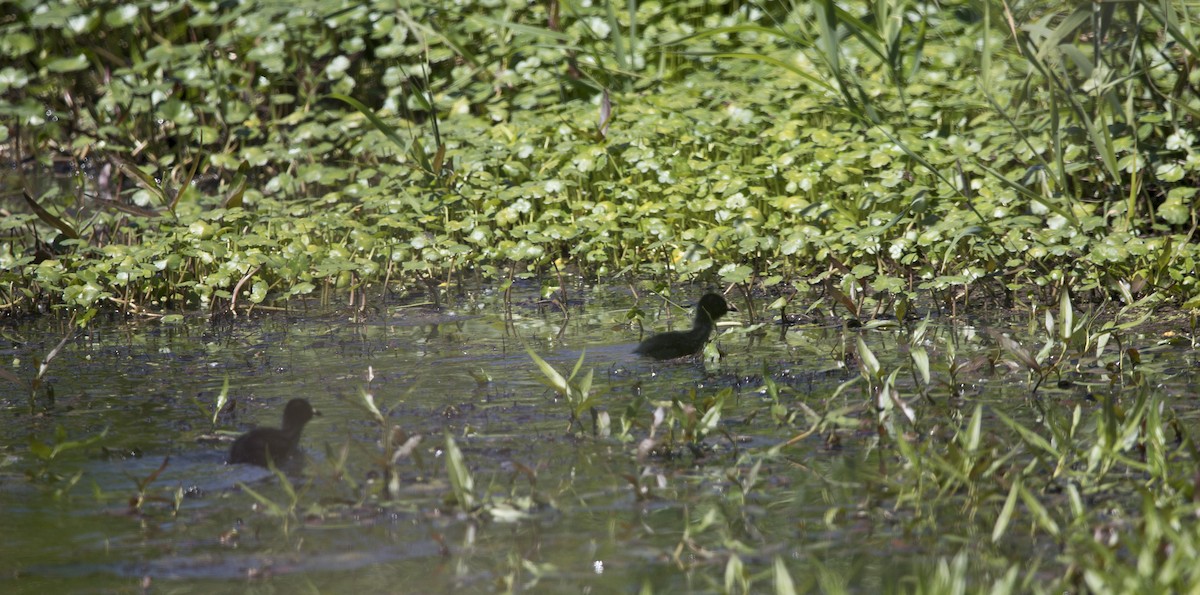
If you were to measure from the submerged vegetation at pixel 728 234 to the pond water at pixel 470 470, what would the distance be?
1.0 inches

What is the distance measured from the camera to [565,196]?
7020mm

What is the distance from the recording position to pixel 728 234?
6.38 meters

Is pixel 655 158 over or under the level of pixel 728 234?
over

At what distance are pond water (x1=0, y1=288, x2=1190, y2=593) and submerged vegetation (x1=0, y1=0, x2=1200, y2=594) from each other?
0.08 ft

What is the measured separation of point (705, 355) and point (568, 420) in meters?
0.89

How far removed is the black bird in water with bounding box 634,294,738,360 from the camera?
5.10 meters

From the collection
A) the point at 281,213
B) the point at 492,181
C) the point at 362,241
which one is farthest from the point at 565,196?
Result: the point at 281,213

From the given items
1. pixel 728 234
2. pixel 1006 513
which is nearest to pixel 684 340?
pixel 728 234

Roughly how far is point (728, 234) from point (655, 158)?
846 mm

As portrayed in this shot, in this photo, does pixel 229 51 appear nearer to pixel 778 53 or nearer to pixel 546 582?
pixel 778 53

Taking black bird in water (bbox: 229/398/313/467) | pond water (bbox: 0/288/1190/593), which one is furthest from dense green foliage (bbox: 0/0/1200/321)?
black bird in water (bbox: 229/398/313/467)

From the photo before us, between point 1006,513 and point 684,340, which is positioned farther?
Result: point 684,340

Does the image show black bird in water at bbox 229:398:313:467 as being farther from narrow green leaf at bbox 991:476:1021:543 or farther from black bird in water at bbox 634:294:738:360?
narrow green leaf at bbox 991:476:1021:543

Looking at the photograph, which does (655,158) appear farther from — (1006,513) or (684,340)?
(1006,513)
